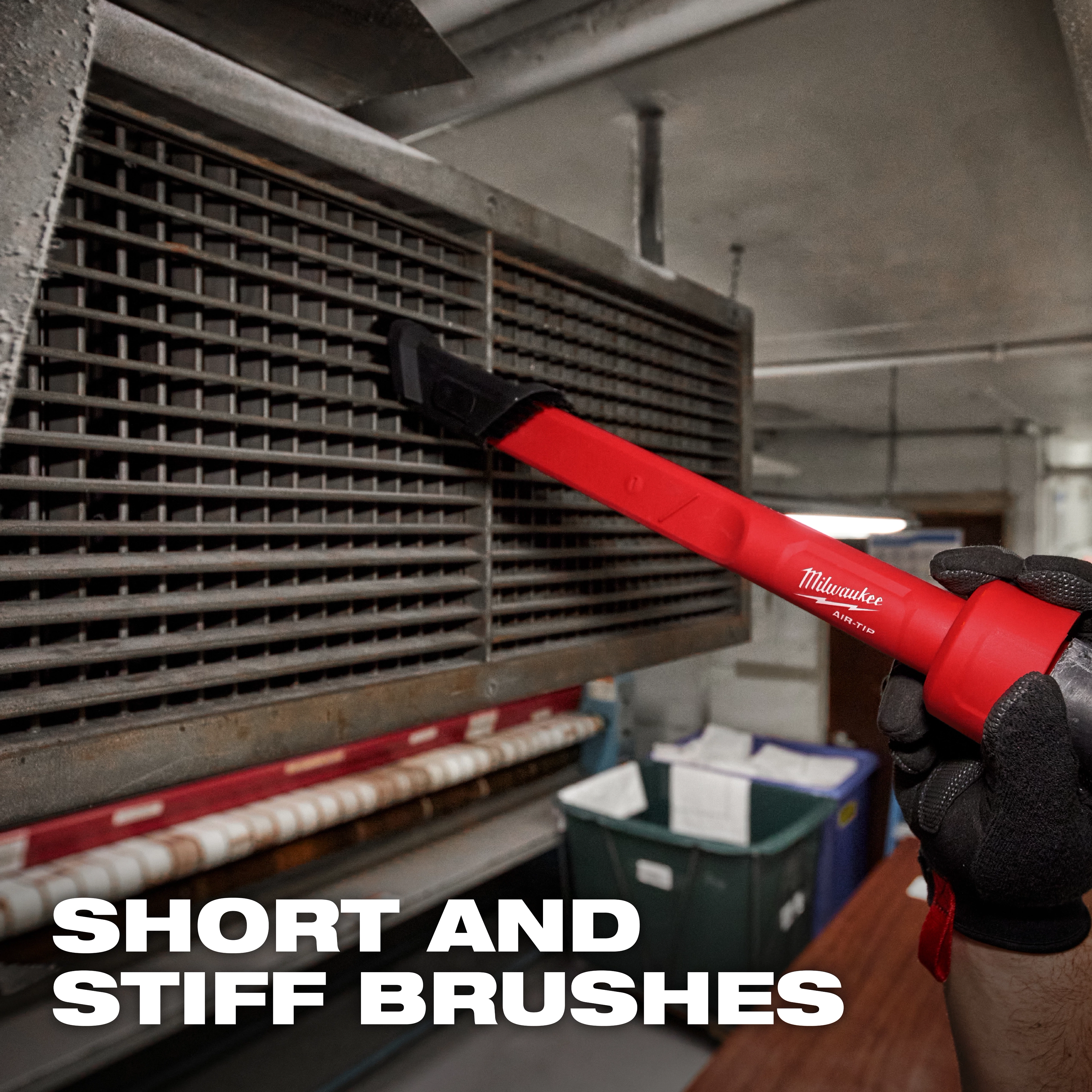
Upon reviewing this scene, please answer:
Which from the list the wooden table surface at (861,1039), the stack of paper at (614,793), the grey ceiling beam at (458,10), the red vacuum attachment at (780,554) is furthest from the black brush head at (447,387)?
the stack of paper at (614,793)

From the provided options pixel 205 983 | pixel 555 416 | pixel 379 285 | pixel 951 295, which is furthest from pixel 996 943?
pixel 205 983

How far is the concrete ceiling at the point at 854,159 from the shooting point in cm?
110

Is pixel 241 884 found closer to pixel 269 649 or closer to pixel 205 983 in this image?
pixel 205 983

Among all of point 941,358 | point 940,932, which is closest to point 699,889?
point 941,358

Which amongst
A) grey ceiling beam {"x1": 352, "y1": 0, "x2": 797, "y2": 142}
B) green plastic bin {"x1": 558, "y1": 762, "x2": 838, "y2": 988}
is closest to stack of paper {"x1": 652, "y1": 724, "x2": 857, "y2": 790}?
green plastic bin {"x1": 558, "y1": 762, "x2": 838, "y2": 988}

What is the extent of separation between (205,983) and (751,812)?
2.60 meters

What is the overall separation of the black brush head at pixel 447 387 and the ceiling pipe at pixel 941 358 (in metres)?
2.58

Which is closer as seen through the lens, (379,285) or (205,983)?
(379,285)

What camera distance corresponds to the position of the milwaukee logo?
2.41ft

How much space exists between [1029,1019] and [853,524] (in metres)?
1.82

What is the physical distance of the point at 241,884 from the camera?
265 cm

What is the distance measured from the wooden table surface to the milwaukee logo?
5.07 feet

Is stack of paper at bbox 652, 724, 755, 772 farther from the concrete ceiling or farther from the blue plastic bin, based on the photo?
the concrete ceiling

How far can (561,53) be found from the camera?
107 cm
